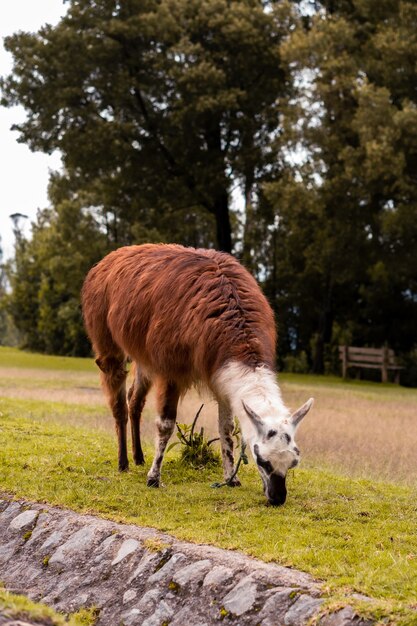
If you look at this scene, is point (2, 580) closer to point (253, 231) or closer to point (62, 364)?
point (62, 364)

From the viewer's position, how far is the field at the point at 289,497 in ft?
18.5

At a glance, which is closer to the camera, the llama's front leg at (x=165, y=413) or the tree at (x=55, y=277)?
the llama's front leg at (x=165, y=413)

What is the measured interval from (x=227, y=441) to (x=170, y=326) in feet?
4.75

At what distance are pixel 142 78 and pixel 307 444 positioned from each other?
20158 mm

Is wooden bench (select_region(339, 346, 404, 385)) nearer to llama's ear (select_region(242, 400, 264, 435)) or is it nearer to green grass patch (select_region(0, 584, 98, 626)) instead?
llama's ear (select_region(242, 400, 264, 435))

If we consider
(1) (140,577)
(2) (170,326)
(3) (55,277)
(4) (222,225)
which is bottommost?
(1) (140,577)

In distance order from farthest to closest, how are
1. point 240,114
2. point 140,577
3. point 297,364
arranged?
point 297,364
point 240,114
point 140,577

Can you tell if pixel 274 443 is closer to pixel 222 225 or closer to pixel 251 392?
pixel 251 392

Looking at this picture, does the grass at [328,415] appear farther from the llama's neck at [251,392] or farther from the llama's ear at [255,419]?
the llama's ear at [255,419]

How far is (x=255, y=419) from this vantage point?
21.6 feet

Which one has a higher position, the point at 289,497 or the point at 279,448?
the point at 279,448

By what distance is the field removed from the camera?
565 cm

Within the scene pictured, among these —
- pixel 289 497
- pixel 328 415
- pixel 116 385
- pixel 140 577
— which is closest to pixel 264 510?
pixel 289 497

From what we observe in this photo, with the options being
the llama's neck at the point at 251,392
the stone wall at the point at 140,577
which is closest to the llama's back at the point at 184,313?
the llama's neck at the point at 251,392
